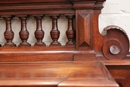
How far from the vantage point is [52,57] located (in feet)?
2.60

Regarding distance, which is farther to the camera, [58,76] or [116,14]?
[116,14]

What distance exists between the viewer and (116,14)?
81 centimetres

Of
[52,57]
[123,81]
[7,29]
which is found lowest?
[123,81]

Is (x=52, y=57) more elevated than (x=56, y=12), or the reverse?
(x=56, y=12)

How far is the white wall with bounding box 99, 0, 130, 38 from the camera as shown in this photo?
0.81m

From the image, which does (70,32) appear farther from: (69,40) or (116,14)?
(116,14)

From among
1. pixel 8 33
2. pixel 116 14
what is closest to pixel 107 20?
pixel 116 14

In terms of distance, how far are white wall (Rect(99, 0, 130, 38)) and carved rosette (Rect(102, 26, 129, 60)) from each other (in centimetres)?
4

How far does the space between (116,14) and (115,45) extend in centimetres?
13

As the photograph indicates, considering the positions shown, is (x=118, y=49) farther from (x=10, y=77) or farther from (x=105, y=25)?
(x=10, y=77)

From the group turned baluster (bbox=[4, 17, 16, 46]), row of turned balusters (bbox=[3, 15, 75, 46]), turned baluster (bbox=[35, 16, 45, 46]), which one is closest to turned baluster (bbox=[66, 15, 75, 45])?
row of turned balusters (bbox=[3, 15, 75, 46])

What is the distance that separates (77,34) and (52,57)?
0.14 metres

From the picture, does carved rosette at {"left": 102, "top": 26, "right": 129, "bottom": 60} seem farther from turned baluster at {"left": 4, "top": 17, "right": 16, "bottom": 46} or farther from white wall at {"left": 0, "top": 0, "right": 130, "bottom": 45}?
turned baluster at {"left": 4, "top": 17, "right": 16, "bottom": 46}

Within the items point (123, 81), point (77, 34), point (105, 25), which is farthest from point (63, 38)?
point (123, 81)
